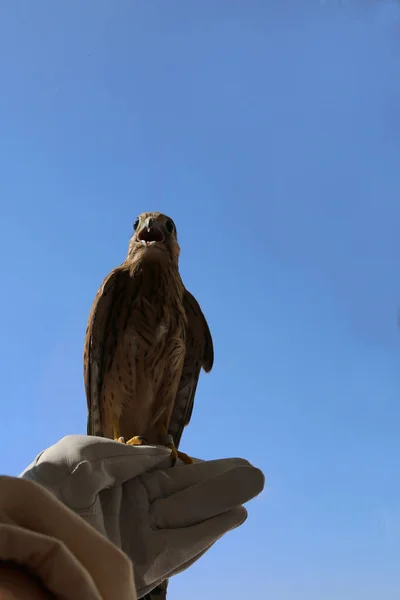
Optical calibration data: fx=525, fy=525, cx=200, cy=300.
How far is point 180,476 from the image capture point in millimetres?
1116

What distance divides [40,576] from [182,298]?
131 cm

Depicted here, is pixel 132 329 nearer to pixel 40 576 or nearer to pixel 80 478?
pixel 80 478

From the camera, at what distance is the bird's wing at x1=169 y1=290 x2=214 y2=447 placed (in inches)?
64.4

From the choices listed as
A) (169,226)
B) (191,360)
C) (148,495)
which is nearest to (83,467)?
(148,495)

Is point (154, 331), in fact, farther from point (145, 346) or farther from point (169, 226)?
point (169, 226)

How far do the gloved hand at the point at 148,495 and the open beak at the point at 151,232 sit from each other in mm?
741

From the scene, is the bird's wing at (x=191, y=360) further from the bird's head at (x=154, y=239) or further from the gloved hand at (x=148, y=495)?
the gloved hand at (x=148, y=495)

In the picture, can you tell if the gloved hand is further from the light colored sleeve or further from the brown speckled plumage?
the light colored sleeve

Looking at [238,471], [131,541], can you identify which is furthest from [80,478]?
[238,471]

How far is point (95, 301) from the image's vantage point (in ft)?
5.19

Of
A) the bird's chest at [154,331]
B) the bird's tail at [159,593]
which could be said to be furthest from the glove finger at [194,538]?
the bird's chest at [154,331]

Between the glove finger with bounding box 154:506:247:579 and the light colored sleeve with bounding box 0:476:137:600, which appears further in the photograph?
the glove finger with bounding box 154:506:247:579

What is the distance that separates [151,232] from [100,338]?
14.6 inches

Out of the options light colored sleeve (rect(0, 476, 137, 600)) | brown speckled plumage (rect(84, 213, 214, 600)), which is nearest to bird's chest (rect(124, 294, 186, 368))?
brown speckled plumage (rect(84, 213, 214, 600))
